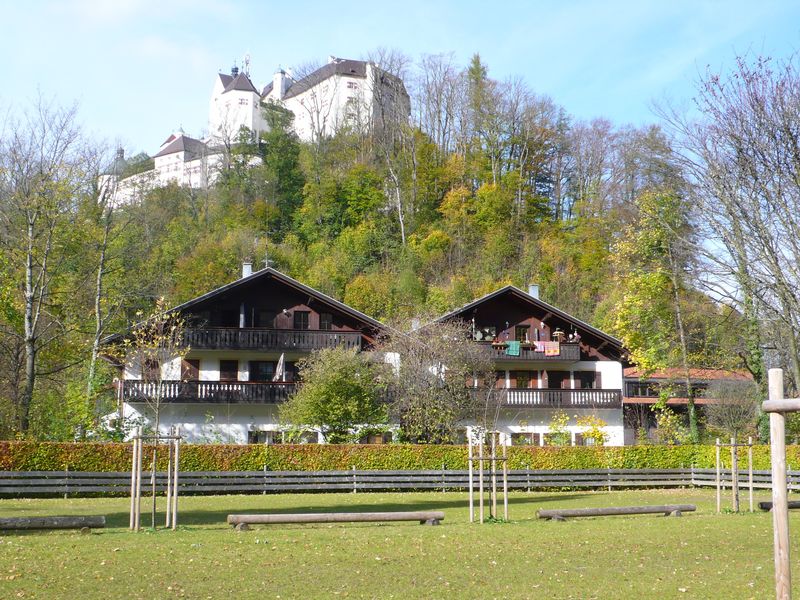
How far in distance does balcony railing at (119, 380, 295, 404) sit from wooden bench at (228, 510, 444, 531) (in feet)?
71.6

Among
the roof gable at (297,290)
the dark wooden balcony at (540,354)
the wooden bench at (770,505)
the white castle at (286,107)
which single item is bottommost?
the wooden bench at (770,505)

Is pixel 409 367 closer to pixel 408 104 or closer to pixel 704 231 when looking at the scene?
pixel 704 231

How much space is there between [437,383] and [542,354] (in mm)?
9324

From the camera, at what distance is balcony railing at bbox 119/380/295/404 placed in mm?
39031

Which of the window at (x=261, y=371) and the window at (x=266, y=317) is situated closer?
the window at (x=261, y=371)

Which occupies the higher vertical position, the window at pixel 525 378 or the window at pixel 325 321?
the window at pixel 325 321

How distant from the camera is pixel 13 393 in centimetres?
3669

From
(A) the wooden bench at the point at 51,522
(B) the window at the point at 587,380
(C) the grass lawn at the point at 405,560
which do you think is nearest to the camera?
(C) the grass lawn at the point at 405,560

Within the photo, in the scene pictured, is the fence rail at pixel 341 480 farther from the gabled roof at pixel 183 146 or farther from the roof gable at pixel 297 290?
the gabled roof at pixel 183 146

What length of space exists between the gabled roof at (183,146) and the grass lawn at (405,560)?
99231 mm

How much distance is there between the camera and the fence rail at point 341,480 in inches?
1109

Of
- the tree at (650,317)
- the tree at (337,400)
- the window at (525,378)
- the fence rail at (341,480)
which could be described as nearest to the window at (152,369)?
the tree at (337,400)

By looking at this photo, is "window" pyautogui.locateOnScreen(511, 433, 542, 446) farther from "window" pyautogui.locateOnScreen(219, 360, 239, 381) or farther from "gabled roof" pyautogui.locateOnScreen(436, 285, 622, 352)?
"window" pyautogui.locateOnScreen(219, 360, 239, 381)

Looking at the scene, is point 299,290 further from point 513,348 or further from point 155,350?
point 513,348
